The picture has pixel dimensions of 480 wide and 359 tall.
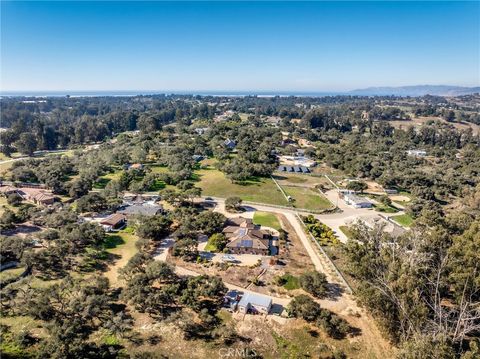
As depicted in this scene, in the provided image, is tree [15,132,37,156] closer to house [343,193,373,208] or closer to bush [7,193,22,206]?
bush [7,193,22,206]

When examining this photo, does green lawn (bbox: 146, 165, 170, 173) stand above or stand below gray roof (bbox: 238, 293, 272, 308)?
above

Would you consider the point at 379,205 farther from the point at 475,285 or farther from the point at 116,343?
the point at 116,343

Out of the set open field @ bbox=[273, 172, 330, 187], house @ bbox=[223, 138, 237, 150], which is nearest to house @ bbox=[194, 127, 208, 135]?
house @ bbox=[223, 138, 237, 150]

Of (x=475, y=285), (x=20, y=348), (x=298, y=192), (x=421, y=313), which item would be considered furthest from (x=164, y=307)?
(x=298, y=192)

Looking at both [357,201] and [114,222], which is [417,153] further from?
[114,222]

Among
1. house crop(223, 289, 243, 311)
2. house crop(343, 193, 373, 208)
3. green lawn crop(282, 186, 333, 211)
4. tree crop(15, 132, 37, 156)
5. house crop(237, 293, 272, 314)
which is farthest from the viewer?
tree crop(15, 132, 37, 156)
